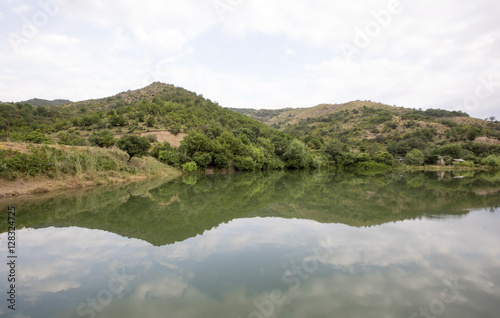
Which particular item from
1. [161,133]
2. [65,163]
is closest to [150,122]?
[161,133]

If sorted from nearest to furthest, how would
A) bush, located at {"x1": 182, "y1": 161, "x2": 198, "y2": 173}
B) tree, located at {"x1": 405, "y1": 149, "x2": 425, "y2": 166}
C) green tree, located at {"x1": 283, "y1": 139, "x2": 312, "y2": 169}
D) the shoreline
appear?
the shoreline
bush, located at {"x1": 182, "y1": 161, "x2": 198, "y2": 173}
green tree, located at {"x1": 283, "y1": 139, "x2": 312, "y2": 169}
tree, located at {"x1": 405, "y1": 149, "x2": 425, "y2": 166}

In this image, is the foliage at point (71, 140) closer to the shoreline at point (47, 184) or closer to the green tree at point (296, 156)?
the shoreline at point (47, 184)

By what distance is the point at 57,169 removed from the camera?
19203mm

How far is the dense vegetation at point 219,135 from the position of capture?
124 ft

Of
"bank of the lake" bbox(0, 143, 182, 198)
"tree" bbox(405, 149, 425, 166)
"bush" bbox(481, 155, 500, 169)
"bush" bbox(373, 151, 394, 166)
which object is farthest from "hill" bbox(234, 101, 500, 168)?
"bank of the lake" bbox(0, 143, 182, 198)

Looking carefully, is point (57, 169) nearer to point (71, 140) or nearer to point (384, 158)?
point (71, 140)

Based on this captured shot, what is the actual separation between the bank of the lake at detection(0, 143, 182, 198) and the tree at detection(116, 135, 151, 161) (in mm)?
1214

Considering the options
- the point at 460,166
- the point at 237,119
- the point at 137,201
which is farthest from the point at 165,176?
the point at 460,166

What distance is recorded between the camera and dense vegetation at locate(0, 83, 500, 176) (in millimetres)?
37919

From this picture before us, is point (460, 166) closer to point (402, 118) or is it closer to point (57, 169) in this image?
point (402, 118)

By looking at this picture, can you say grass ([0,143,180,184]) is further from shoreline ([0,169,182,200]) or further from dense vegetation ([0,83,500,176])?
dense vegetation ([0,83,500,176])

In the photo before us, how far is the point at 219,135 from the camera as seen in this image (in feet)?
177

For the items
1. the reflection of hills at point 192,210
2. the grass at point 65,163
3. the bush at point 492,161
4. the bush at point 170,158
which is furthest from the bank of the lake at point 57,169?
the bush at point 492,161

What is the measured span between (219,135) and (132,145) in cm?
2764
